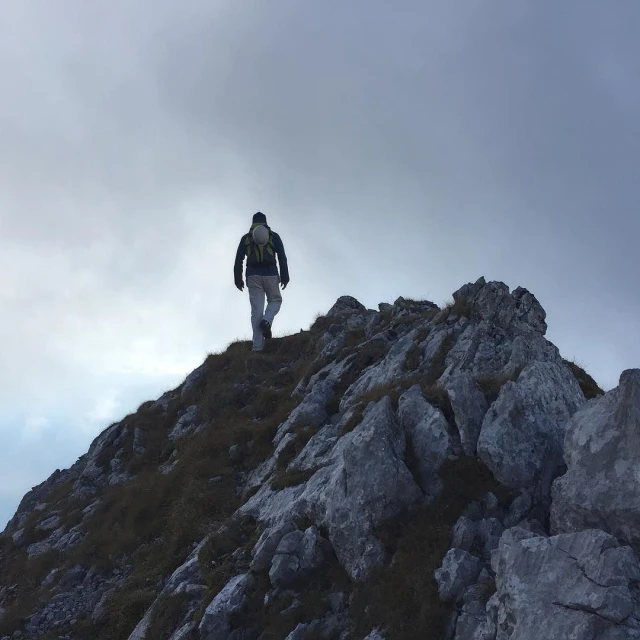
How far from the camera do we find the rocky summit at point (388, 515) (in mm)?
8648

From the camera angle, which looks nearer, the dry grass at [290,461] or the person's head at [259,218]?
the dry grass at [290,461]

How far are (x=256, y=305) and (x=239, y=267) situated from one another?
6.99 feet

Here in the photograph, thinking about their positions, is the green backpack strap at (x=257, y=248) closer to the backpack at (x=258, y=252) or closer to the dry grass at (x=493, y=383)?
the backpack at (x=258, y=252)

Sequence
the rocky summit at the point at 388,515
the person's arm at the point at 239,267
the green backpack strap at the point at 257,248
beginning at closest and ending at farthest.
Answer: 1. the rocky summit at the point at 388,515
2. the green backpack strap at the point at 257,248
3. the person's arm at the point at 239,267

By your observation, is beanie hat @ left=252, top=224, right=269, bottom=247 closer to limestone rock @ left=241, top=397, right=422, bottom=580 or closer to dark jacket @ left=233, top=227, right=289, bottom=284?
dark jacket @ left=233, top=227, right=289, bottom=284

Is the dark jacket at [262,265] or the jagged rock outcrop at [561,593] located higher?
the dark jacket at [262,265]

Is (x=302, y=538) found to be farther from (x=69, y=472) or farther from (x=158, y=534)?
(x=69, y=472)

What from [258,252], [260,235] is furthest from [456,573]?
[258,252]

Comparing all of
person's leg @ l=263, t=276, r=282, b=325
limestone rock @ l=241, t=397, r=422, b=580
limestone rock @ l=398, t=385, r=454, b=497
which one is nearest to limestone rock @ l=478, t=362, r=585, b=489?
limestone rock @ l=398, t=385, r=454, b=497

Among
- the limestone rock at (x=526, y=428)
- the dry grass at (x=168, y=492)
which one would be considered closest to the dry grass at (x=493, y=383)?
the limestone rock at (x=526, y=428)

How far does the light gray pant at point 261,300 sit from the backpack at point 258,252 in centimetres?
76

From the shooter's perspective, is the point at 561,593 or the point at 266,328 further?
the point at 266,328

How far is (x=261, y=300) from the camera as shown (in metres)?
30.0

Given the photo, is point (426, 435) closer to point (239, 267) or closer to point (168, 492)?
point (168, 492)
